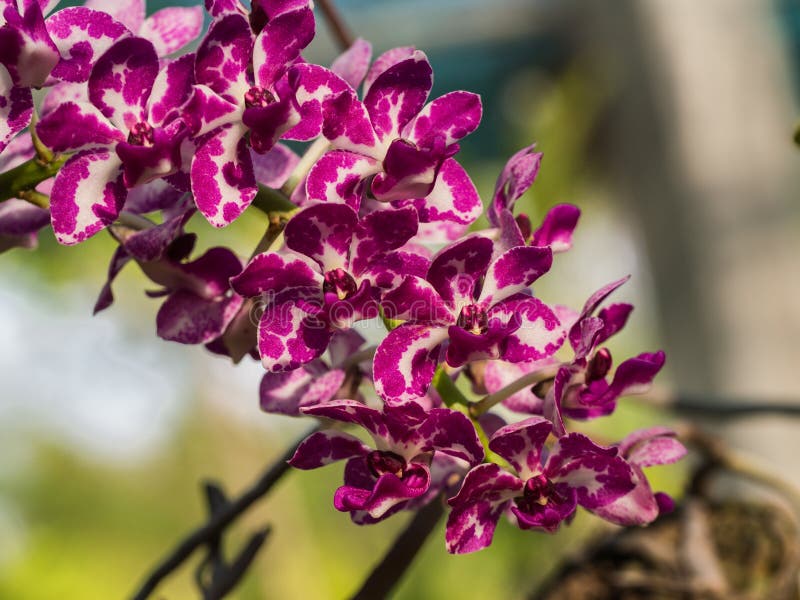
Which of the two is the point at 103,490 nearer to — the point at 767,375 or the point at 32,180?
the point at 767,375

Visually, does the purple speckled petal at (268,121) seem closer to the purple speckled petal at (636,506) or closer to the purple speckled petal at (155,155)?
the purple speckled petal at (155,155)

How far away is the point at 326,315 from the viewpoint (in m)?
0.31

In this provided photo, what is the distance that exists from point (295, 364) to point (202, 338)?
0.20 ft

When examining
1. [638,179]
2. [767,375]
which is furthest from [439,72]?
[767,375]

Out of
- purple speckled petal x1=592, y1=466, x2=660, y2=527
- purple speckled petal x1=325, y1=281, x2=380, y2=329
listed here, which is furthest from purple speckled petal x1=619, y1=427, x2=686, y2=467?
purple speckled petal x1=325, y1=281, x2=380, y2=329

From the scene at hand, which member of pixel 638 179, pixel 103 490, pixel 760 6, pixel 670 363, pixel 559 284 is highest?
pixel 760 6

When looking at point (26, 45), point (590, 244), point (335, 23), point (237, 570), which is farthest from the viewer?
point (590, 244)

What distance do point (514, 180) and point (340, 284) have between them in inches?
3.3

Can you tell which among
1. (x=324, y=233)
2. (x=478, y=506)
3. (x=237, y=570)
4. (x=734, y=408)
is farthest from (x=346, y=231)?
(x=734, y=408)

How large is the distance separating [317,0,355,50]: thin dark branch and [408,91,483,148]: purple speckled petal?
0.23 meters

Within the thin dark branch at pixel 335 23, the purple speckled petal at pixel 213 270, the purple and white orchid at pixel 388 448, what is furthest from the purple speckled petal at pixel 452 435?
the thin dark branch at pixel 335 23

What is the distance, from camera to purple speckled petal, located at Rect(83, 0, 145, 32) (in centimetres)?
35

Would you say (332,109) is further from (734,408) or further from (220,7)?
Result: (734,408)

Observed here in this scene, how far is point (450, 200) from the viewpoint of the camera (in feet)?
1.14
